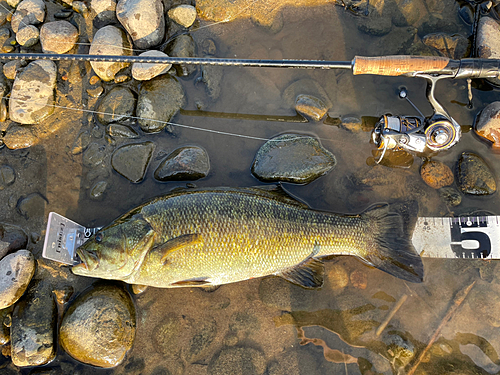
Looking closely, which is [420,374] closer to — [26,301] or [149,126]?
[149,126]

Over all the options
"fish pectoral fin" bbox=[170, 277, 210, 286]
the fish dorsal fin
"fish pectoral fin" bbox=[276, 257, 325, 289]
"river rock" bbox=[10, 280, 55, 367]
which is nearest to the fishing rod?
the fish dorsal fin

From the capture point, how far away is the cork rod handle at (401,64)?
3244mm

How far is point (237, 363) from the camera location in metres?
3.51

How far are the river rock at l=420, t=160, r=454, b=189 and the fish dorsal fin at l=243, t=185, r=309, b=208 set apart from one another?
67.1 inches

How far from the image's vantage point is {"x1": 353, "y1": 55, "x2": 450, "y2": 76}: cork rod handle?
128 inches

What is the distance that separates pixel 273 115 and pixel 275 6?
5.10ft

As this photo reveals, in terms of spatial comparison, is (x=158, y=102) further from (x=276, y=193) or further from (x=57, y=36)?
(x=276, y=193)

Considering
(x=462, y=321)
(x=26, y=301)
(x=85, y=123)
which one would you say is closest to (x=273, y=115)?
(x=85, y=123)

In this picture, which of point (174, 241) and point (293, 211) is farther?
point (293, 211)

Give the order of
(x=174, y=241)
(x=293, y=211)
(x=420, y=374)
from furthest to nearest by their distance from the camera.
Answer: (x=420, y=374)
(x=293, y=211)
(x=174, y=241)

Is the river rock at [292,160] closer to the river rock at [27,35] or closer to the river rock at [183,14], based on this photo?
the river rock at [183,14]

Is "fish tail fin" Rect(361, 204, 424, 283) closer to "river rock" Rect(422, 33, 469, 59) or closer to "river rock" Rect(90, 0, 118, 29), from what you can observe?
"river rock" Rect(422, 33, 469, 59)

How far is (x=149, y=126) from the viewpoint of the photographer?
382cm

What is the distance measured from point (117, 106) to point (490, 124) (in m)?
4.81
